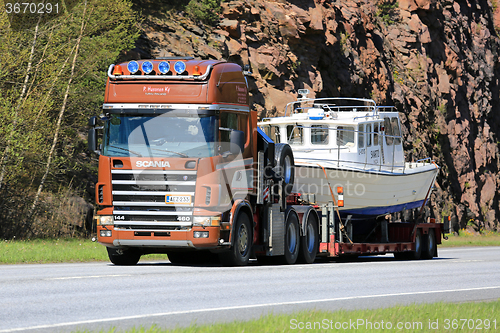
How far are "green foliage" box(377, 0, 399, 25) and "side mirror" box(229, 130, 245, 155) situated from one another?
43.2m

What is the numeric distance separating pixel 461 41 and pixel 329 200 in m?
46.7

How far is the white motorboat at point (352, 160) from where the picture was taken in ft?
62.3

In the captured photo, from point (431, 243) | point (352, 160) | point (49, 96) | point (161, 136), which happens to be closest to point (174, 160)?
point (161, 136)

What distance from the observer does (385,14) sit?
55.6m

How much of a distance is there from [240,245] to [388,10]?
4459cm

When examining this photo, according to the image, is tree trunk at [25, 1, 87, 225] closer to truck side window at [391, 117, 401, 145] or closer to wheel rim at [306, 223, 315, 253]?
wheel rim at [306, 223, 315, 253]

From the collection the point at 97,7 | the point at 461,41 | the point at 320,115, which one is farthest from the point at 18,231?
the point at 461,41

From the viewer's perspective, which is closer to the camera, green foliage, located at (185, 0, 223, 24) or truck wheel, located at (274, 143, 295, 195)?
truck wheel, located at (274, 143, 295, 195)

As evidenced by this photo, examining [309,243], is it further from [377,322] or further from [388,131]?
[377,322]

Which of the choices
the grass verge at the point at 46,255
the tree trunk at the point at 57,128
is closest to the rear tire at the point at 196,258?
the grass verge at the point at 46,255

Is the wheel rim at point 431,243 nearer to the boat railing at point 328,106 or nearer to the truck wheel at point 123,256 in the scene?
the boat railing at point 328,106

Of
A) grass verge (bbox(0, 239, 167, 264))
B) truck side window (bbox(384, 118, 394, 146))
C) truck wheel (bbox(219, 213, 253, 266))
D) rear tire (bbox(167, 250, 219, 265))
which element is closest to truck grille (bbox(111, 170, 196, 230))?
truck wheel (bbox(219, 213, 253, 266))

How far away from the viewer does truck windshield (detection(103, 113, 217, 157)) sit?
13.7 metres

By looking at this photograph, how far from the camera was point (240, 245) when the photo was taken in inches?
584
